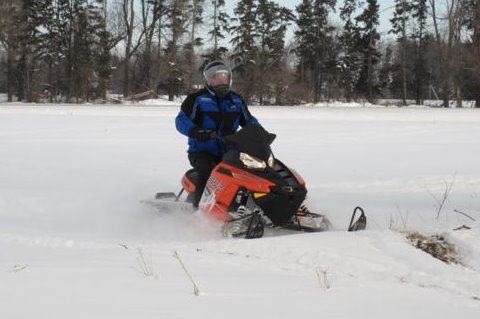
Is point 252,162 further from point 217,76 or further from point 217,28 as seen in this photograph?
point 217,28

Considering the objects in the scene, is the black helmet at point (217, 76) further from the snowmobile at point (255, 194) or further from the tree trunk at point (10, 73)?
the tree trunk at point (10, 73)

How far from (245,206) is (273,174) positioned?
1.25ft

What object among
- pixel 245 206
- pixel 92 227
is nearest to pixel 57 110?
pixel 92 227

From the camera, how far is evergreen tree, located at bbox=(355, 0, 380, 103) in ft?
158

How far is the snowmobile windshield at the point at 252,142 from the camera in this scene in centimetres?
511

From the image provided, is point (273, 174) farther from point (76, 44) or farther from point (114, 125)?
→ point (76, 44)

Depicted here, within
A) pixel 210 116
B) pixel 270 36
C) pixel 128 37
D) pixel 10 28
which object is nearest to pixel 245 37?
pixel 270 36

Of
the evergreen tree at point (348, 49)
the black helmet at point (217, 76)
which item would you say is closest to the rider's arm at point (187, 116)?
the black helmet at point (217, 76)

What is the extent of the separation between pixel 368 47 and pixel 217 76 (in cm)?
4574

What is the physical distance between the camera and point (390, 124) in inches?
738

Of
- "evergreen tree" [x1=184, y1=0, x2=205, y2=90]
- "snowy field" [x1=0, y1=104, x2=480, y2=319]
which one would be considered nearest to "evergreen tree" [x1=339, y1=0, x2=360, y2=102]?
"evergreen tree" [x1=184, y1=0, x2=205, y2=90]

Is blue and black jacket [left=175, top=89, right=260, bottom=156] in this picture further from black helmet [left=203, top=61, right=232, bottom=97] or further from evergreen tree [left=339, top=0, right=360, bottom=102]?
evergreen tree [left=339, top=0, right=360, bottom=102]

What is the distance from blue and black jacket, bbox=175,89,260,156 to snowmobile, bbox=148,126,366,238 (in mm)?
571

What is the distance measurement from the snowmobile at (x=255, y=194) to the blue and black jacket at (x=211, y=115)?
571mm
